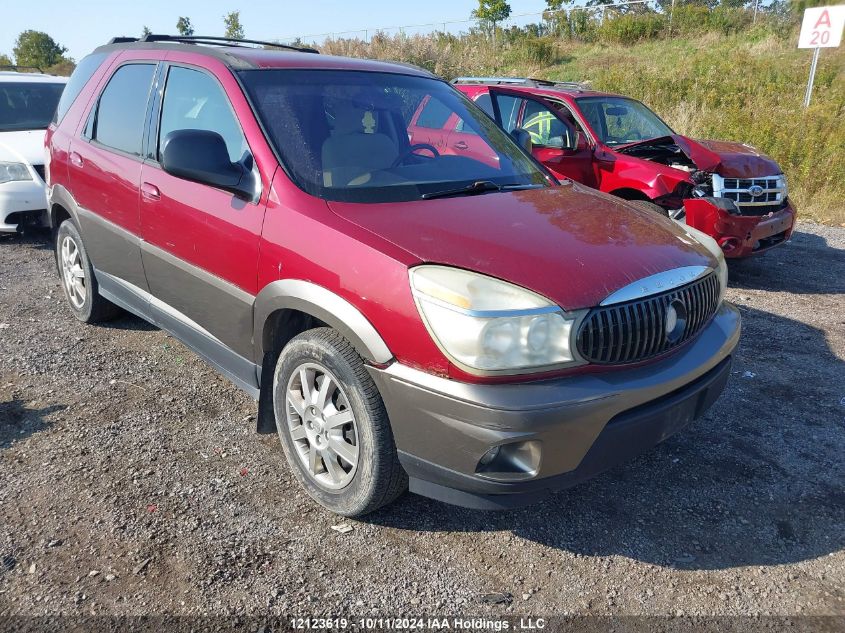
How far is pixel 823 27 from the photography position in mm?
10992

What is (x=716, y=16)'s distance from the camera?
26.5 metres

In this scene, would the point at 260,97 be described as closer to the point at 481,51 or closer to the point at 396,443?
the point at 396,443

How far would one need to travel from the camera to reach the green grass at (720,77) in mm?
9898

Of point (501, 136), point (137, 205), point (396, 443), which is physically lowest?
point (396, 443)

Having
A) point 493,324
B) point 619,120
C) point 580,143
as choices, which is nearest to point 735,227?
point 580,143

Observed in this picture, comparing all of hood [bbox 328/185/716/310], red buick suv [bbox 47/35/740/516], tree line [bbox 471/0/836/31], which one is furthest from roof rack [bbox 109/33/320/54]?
tree line [bbox 471/0/836/31]

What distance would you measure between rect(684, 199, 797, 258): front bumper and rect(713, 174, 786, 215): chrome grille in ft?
0.46

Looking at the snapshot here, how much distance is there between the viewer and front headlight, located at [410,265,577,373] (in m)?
2.22

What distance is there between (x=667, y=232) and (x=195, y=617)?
8.45ft

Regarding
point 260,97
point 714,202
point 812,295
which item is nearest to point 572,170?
point 714,202

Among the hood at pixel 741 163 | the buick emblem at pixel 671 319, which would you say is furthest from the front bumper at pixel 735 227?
the buick emblem at pixel 671 319

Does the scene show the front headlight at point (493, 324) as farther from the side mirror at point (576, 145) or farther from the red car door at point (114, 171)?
the side mirror at point (576, 145)

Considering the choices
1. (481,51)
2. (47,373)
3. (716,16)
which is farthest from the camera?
(481,51)

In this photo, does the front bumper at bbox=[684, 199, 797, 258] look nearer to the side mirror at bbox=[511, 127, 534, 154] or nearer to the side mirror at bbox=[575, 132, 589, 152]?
the side mirror at bbox=[575, 132, 589, 152]
